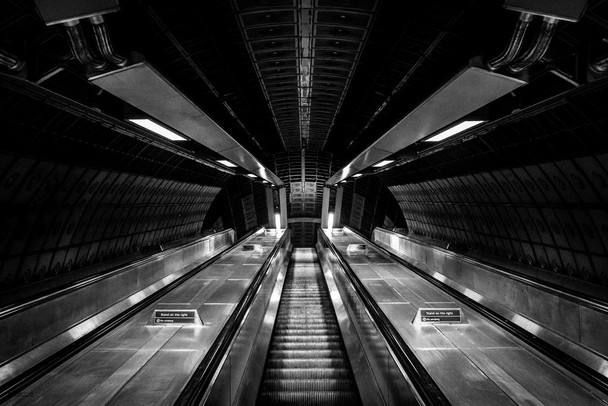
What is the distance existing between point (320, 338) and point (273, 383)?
156cm

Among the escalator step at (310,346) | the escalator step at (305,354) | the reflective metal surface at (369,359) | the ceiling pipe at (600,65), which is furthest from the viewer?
the escalator step at (310,346)

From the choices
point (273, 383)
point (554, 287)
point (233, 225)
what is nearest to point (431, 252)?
point (554, 287)

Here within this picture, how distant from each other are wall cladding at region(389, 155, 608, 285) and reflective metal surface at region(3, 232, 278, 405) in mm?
6851

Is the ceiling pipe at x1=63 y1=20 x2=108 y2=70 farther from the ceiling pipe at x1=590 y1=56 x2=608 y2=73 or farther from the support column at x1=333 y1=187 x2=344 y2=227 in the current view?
the support column at x1=333 y1=187 x2=344 y2=227

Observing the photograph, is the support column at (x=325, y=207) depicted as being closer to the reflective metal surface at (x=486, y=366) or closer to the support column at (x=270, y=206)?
the support column at (x=270, y=206)

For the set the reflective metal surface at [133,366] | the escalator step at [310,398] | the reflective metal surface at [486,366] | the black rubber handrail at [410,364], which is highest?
the black rubber handrail at [410,364]

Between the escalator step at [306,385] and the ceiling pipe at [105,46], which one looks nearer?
the ceiling pipe at [105,46]

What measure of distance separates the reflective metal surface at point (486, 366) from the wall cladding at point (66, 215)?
6.79 metres

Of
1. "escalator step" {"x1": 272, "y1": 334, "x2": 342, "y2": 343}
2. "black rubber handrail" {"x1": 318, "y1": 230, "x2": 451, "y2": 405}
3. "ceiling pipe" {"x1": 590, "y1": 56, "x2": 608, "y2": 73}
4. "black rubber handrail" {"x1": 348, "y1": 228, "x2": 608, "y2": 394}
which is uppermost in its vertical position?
"ceiling pipe" {"x1": 590, "y1": 56, "x2": 608, "y2": 73}

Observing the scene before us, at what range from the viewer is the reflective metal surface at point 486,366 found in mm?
2799

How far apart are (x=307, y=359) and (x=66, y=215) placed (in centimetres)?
641

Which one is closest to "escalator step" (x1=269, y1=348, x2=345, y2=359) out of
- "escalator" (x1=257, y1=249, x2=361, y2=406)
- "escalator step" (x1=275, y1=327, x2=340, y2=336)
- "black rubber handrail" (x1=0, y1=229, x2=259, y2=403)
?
"escalator" (x1=257, y1=249, x2=361, y2=406)

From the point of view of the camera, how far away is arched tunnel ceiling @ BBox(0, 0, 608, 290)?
3992 mm

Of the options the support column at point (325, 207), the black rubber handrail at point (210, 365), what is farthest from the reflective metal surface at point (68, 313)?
the support column at point (325, 207)
